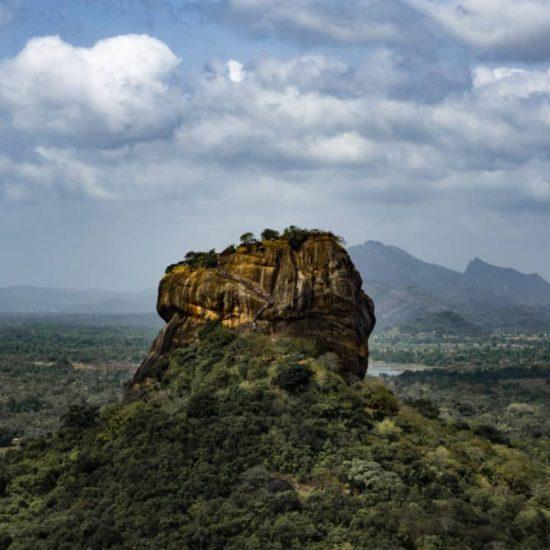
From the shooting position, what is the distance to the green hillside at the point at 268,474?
29469 mm

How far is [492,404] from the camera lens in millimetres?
120375

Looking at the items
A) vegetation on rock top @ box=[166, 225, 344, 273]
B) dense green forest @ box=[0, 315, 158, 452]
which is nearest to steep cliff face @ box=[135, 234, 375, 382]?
vegetation on rock top @ box=[166, 225, 344, 273]

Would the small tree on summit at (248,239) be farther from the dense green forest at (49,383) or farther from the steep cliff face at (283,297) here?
the dense green forest at (49,383)

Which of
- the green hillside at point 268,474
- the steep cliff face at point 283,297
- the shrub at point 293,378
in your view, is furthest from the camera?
the steep cliff face at point 283,297

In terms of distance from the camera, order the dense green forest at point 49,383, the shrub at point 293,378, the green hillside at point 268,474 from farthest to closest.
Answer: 1. the dense green forest at point 49,383
2. the shrub at point 293,378
3. the green hillside at point 268,474

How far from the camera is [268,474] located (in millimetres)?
32812

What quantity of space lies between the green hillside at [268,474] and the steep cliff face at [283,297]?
77.5 inches

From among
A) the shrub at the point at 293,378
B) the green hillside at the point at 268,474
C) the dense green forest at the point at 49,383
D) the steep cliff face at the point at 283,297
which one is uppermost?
the steep cliff face at the point at 283,297

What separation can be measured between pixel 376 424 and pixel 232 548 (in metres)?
11.2

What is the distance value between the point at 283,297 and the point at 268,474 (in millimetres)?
14118

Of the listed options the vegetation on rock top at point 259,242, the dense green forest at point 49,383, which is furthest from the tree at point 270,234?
the dense green forest at point 49,383

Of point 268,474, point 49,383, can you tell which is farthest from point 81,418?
point 49,383

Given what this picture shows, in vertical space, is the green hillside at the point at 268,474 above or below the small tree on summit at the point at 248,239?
below

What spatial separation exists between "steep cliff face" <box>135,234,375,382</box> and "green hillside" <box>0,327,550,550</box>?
6.46 feet
